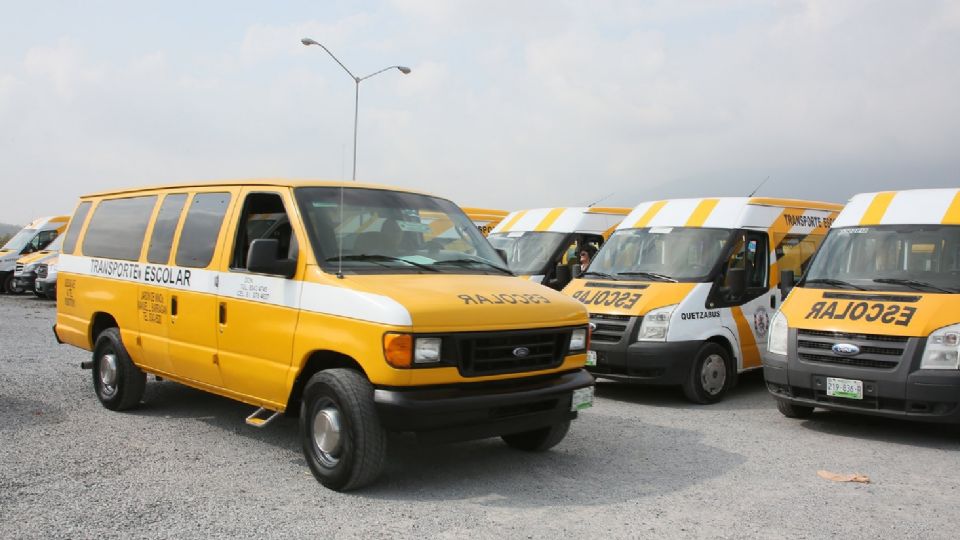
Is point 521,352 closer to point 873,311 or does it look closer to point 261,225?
point 261,225

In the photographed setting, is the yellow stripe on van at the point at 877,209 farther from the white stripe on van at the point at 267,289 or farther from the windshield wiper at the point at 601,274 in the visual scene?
the white stripe on van at the point at 267,289

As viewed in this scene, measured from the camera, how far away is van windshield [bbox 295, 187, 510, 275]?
6062 mm

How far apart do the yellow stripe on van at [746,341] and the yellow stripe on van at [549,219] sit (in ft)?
16.8

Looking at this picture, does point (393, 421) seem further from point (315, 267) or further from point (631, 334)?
point (631, 334)

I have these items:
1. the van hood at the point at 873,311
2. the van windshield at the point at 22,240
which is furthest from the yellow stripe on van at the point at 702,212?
the van windshield at the point at 22,240

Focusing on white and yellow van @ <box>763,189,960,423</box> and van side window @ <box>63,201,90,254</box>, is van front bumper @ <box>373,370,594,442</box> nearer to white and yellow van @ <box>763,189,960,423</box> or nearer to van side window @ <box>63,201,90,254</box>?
white and yellow van @ <box>763,189,960,423</box>

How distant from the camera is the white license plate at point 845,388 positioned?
734 cm

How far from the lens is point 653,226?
1054 centimetres

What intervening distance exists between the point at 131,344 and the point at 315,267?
2894 mm

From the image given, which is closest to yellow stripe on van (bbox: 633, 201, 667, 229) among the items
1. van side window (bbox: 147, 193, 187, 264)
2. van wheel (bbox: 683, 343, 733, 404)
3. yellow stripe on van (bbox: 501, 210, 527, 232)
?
van wheel (bbox: 683, 343, 733, 404)

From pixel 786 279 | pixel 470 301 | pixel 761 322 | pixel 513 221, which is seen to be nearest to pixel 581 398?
pixel 470 301

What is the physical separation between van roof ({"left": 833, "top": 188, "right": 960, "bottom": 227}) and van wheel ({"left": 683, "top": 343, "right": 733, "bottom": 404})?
190cm

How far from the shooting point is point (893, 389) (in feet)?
23.4

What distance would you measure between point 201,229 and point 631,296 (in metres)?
4.69
